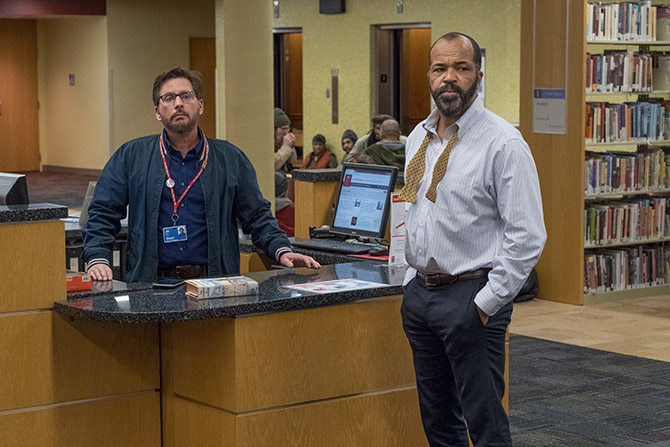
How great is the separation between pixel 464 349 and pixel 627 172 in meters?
5.73

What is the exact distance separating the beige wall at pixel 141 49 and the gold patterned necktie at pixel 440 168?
16.5 m

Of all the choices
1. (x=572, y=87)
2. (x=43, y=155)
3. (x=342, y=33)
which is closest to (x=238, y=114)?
(x=572, y=87)

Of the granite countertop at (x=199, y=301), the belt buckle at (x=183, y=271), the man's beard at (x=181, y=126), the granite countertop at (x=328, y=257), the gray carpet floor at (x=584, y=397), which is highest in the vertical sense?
the man's beard at (x=181, y=126)

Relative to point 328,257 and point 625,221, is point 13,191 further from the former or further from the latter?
point 625,221

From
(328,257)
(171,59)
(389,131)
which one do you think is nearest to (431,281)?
(328,257)

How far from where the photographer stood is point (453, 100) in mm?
3498

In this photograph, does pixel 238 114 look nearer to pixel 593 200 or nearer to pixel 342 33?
pixel 593 200

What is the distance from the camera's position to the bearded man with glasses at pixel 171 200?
4.36 meters

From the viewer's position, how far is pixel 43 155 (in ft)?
71.6

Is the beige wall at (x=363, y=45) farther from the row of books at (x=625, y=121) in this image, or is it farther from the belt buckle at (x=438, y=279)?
the belt buckle at (x=438, y=279)

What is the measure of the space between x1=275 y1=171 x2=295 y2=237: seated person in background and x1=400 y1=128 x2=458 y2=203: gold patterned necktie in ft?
17.0

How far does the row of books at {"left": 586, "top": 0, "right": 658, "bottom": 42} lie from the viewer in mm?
8531

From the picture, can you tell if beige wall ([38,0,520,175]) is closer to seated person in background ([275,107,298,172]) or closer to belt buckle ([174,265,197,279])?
seated person in background ([275,107,298,172])

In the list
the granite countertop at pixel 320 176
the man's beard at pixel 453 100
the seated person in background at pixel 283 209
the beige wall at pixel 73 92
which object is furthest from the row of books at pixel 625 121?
the beige wall at pixel 73 92
